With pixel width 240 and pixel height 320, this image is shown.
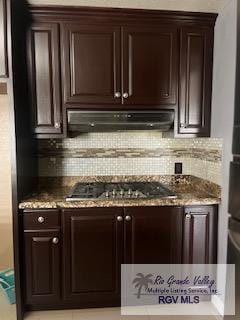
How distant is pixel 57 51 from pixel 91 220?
4.25ft

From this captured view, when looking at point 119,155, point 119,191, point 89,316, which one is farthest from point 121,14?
point 89,316

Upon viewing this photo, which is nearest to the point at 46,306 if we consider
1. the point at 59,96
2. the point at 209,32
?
the point at 59,96

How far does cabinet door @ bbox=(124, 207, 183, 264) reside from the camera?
181 centimetres

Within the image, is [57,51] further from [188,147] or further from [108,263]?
[108,263]

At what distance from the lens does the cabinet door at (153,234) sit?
5.95 feet

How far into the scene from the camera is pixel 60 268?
71.2 inches

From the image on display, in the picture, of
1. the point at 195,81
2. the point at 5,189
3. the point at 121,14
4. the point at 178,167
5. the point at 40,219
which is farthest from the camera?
the point at 178,167

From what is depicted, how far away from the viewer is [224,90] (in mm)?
1812

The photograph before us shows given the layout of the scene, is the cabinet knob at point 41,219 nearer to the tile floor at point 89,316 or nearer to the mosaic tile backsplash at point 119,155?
the mosaic tile backsplash at point 119,155

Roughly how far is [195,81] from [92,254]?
62.4 inches

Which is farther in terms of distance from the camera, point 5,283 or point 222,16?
point 5,283

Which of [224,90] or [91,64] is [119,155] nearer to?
[91,64]

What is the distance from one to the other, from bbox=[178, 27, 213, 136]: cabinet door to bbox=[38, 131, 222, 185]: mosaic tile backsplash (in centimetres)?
24
